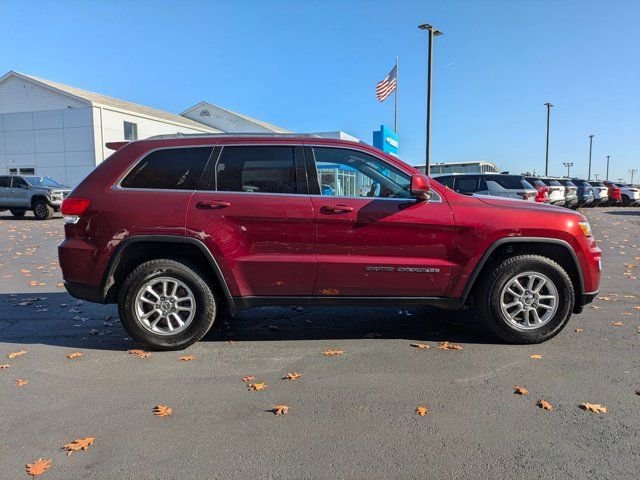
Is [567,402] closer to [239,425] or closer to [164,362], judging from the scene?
[239,425]

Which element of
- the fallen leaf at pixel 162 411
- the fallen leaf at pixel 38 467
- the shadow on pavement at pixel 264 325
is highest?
the shadow on pavement at pixel 264 325

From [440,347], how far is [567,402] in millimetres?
1286

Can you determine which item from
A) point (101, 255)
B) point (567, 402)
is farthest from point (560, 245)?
point (101, 255)

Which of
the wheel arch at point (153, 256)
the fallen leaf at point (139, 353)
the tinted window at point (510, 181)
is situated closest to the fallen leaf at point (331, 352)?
the wheel arch at point (153, 256)

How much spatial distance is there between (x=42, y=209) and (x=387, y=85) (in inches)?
711

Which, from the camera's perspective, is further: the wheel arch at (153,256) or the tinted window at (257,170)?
the tinted window at (257,170)

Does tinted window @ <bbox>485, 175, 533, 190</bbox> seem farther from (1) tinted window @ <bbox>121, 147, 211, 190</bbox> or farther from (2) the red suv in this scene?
(1) tinted window @ <bbox>121, 147, 211, 190</bbox>

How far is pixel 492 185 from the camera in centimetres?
1336

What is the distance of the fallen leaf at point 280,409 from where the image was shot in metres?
3.26

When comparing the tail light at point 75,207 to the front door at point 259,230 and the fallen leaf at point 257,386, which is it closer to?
the front door at point 259,230

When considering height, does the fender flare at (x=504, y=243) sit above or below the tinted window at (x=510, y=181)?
below

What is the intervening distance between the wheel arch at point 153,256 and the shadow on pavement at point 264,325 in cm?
64

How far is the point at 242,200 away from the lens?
4.32 m

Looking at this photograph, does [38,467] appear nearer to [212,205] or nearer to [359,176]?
[212,205]
